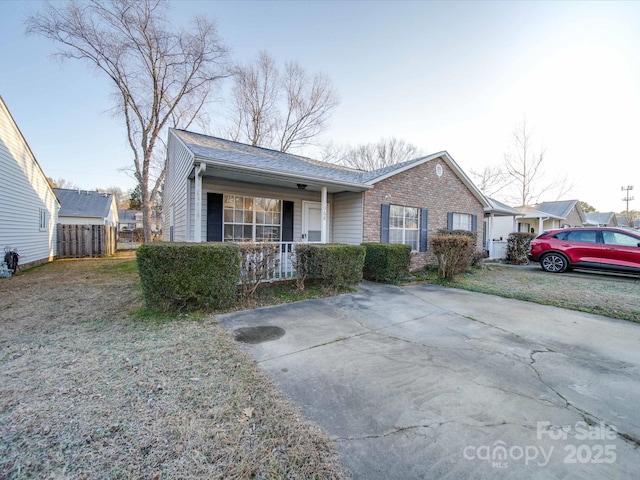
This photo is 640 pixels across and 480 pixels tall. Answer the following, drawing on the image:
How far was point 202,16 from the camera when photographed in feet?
52.8

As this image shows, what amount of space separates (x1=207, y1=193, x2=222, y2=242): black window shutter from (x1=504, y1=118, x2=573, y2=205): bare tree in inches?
1234

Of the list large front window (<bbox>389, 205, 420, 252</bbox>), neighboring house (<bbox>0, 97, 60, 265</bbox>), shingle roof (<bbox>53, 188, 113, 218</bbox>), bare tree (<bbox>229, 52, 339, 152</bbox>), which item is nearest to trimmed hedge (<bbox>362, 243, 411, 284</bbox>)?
large front window (<bbox>389, 205, 420, 252</bbox>)

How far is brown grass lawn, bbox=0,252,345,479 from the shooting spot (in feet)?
5.39

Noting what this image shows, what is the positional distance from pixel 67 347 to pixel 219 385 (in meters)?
2.40

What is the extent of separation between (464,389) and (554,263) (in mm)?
10523

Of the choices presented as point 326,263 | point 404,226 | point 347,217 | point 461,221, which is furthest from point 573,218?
point 326,263

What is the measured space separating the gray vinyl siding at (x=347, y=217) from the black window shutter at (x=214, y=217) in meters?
4.12

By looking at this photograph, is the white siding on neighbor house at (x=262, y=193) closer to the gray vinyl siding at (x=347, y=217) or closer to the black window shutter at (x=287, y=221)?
the black window shutter at (x=287, y=221)

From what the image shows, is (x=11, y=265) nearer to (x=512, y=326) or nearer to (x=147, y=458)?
(x=147, y=458)

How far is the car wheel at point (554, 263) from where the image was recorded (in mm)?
9742

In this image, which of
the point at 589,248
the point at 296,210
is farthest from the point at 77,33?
the point at 589,248

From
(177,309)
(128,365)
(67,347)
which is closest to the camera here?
(128,365)

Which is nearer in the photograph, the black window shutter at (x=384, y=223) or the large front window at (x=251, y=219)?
the large front window at (x=251, y=219)

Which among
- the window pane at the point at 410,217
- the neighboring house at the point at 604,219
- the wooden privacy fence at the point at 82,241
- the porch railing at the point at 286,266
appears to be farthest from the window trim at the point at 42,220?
the neighboring house at the point at 604,219
